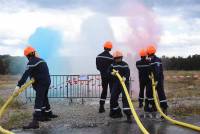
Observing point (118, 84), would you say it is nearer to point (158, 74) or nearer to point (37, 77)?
point (158, 74)

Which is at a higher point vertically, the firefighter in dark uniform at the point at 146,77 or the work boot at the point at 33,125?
the firefighter in dark uniform at the point at 146,77

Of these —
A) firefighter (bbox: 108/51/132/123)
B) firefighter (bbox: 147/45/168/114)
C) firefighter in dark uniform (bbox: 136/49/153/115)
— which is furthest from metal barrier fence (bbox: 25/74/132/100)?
firefighter (bbox: 147/45/168/114)

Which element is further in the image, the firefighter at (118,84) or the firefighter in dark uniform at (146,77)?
the firefighter in dark uniform at (146,77)

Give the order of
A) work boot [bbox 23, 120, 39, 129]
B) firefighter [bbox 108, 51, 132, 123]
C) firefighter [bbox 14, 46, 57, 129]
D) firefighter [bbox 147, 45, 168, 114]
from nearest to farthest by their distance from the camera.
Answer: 1. work boot [bbox 23, 120, 39, 129]
2. firefighter [bbox 14, 46, 57, 129]
3. firefighter [bbox 108, 51, 132, 123]
4. firefighter [bbox 147, 45, 168, 114]

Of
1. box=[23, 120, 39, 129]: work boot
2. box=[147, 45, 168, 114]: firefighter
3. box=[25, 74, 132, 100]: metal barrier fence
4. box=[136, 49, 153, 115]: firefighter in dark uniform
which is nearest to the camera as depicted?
box=[23, 120, 39, 129]: work boot

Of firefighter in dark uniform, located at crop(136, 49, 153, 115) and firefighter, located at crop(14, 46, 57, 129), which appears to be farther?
firefighter in dark uniform, located at crop(136, 49, 153, 115)

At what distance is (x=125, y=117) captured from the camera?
1434cm

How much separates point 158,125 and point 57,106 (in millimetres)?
5848

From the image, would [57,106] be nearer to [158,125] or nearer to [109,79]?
[109,79]

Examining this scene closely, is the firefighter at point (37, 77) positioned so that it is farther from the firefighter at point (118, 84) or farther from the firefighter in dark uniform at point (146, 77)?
the firefighter in dark uniform at point (146, 77)

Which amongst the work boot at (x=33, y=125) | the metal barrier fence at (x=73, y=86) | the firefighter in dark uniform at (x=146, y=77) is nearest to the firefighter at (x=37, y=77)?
the work boot at (x=33, y=125)

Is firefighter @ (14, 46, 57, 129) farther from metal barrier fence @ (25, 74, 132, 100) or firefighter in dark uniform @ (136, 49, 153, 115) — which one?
metal barrier fence @ (25, 74, 132, 100)

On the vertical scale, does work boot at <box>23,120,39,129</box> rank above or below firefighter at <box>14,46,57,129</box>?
below

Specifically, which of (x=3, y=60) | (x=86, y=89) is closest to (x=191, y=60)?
(x=3, y=60)
